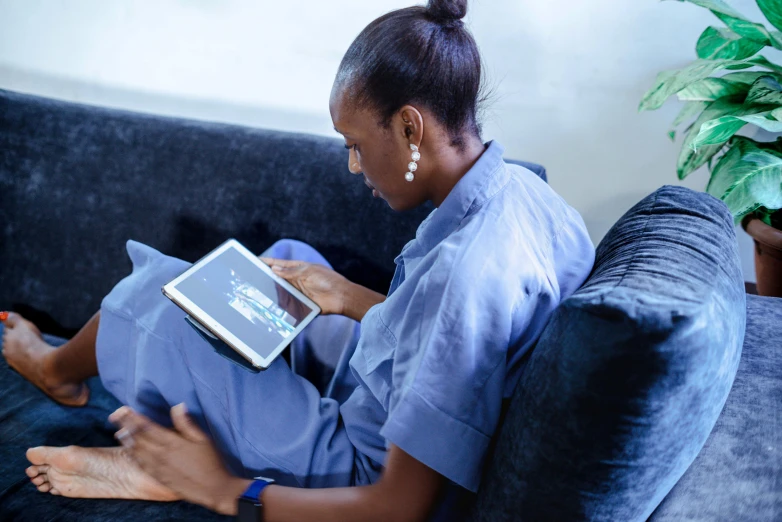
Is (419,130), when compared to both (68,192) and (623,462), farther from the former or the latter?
(68,192)

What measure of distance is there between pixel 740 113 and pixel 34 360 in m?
1.40

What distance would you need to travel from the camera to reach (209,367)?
933mm

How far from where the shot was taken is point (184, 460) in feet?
2.72

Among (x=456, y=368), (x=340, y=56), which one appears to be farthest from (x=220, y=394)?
(x=340, y=56)

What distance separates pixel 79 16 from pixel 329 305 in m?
1.10

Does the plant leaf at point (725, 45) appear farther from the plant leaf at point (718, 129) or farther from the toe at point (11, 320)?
the toe at point (11, 320)

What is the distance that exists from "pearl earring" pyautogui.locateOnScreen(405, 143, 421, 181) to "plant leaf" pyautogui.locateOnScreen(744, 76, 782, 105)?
0.74 m

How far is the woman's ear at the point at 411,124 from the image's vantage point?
2.56 ft

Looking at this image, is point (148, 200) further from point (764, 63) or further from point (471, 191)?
point (764, 63)

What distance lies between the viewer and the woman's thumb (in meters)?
0.85

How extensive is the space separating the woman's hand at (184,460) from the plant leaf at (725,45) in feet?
3.66

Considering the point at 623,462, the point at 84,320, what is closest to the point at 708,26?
the point at 623,462

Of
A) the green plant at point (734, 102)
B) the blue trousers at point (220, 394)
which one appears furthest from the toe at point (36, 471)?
the green plant at point (734, 102)

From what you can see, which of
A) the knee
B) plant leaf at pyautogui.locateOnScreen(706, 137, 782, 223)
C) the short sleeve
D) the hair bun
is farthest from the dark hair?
plant leaf at pyautogui.locateOnScreen(706, 137, 782, 223)
